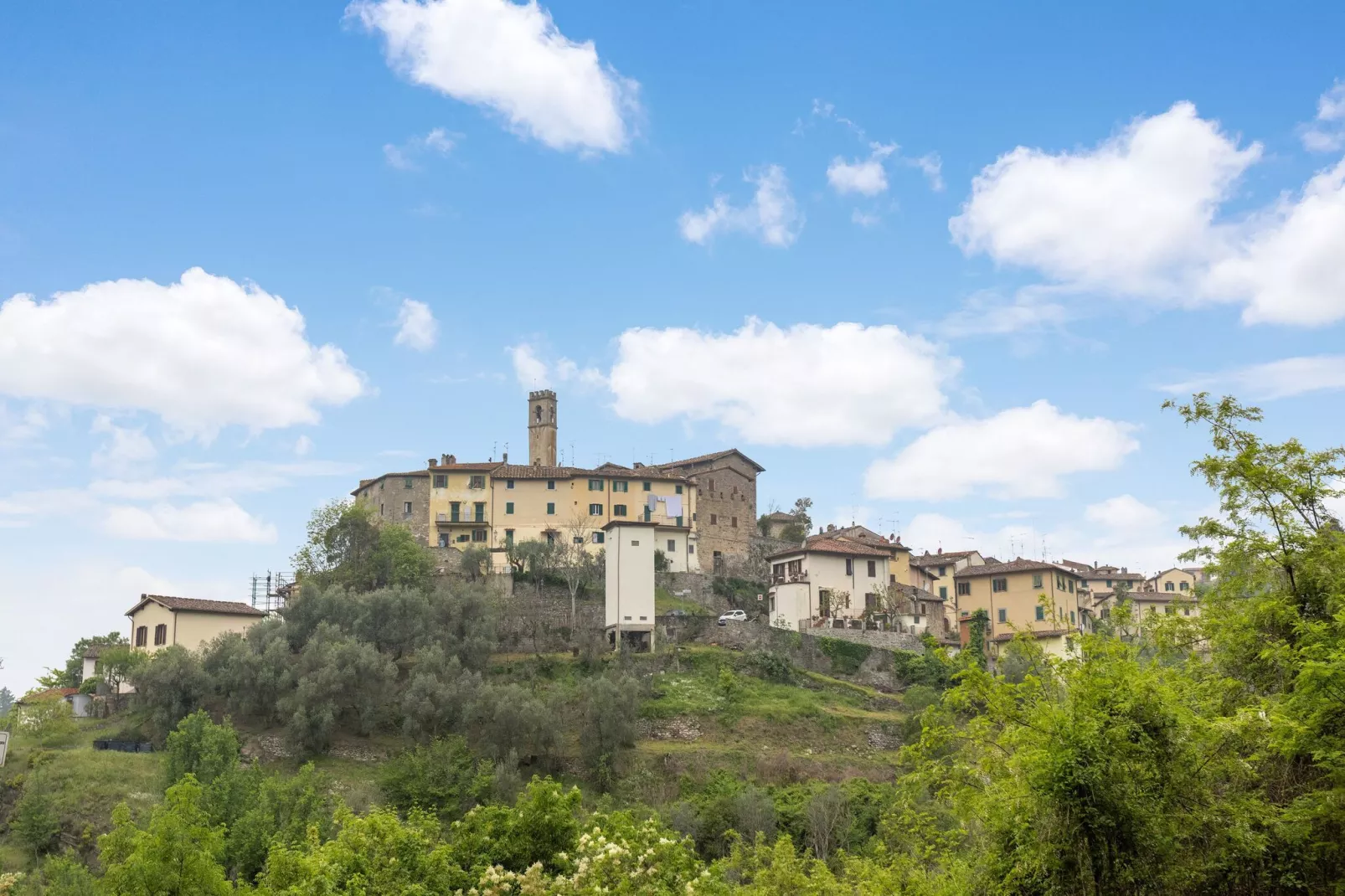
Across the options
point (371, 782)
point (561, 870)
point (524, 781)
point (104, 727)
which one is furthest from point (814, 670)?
point (561, 870)

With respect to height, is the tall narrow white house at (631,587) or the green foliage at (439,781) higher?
the tall narrow white house at (631,587)

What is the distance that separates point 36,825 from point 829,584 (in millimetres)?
44615

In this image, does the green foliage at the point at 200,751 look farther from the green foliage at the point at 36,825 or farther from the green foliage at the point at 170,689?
the green foliage at the point at 170,689

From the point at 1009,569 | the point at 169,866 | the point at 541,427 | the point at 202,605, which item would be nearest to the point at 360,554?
the point at 202,605

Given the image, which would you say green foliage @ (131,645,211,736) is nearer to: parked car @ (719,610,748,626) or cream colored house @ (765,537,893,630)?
parked car @ (719,610,748,626)

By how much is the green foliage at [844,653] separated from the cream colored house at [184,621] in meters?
32.5

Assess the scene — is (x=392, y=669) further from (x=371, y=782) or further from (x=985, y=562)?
(x=985, y=562)

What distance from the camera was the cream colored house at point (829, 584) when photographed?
235 ft

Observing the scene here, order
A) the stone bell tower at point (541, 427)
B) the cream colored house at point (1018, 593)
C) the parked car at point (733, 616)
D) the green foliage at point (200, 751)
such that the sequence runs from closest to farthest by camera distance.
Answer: the green foliage at point (200, 751) → the parked car at point (733, 616) → the cream colored house at point (1018, 593) → the stone bell tower at point (541, 427)

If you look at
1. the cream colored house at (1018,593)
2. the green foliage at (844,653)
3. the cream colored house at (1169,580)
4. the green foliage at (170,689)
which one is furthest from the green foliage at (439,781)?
the cream colored house at (1169,580)

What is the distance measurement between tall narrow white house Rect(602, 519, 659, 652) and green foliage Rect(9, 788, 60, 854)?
30.1 metres

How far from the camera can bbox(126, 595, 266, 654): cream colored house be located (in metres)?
62.4

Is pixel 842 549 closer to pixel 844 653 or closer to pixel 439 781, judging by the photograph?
pixel 844 653

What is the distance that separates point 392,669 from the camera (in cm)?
5578
